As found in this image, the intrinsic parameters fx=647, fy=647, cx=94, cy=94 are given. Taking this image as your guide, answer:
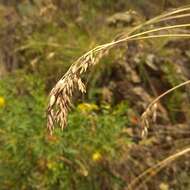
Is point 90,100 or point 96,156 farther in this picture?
point 90,100

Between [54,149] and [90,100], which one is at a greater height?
[90,100]

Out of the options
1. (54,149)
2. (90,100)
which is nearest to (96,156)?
Answer: (54,149)

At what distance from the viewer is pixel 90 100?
Answer: 3982 millimetres

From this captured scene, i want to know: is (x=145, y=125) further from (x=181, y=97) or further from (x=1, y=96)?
(x=181, y=97)

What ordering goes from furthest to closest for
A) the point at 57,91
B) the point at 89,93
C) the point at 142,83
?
the point at 142,83 < the point at 89,93 < the point at 57,91

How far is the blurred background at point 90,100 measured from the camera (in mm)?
2871

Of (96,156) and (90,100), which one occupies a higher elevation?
(90,100)

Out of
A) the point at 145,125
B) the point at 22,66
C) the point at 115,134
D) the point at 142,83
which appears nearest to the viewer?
the point at 145,125

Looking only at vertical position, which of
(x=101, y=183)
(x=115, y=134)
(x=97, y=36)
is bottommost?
(x=101, y=183)

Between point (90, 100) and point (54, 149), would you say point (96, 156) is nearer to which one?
point (54, 149)

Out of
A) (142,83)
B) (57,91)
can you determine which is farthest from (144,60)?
(57,91)

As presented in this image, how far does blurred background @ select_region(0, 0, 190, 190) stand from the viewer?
2871 mm

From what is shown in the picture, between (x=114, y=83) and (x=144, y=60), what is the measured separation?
28 cm

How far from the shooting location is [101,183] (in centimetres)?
302
